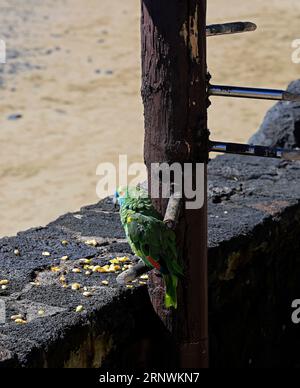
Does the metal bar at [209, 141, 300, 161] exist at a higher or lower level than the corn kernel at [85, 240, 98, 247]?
higher

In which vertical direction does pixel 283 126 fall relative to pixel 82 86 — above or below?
below

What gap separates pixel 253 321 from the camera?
395 centimetres

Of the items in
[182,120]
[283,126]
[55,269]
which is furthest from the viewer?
[283,126]

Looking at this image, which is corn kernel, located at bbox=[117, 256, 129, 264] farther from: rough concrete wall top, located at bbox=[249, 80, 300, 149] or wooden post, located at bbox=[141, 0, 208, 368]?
rough concrete wall top, located at bbox=[249, 80, 300, 149]

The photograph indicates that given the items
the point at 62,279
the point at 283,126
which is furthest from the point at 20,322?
the point at 283,126

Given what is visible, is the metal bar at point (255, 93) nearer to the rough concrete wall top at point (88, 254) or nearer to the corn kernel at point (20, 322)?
the rough concrete wall top at point (88, 254)

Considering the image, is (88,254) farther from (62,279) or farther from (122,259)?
(62,279)

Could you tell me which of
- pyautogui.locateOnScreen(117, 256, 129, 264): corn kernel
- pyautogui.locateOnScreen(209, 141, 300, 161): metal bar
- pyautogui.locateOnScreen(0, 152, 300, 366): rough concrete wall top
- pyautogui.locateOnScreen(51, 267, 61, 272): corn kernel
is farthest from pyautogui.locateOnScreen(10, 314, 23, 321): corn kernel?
pyautogui.locateOnScreen(209, 141, 300, 161): metal bar

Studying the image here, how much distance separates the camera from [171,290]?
3.04 m

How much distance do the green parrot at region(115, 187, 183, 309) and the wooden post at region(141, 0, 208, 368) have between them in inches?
4.6

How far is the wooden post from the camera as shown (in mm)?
2998

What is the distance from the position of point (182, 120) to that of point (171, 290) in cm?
57

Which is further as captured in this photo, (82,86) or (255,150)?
(82,86)

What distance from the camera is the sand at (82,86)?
A: 832 centimetres
